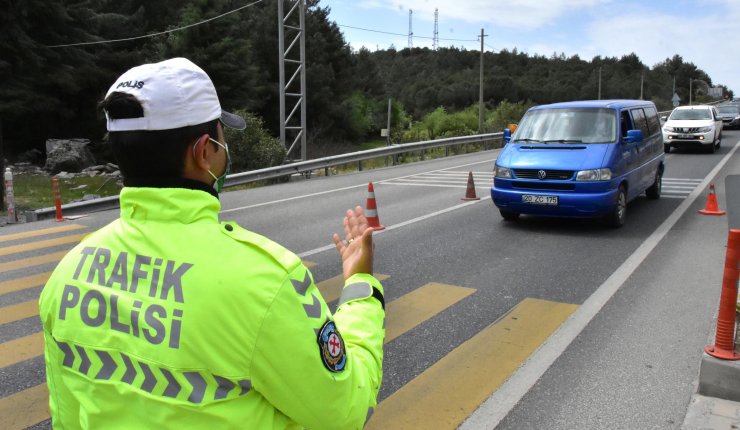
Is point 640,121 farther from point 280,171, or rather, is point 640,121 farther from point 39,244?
point 39,244

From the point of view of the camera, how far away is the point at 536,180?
32.2ft

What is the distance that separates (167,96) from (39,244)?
9.12 meters

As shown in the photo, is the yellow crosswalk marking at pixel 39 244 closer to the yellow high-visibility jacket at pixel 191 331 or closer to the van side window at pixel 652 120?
the yellow high-visibility jacket at pixel 191 331

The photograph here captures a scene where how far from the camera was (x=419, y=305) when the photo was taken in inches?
250

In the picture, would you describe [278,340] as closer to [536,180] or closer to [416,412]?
[416,412]

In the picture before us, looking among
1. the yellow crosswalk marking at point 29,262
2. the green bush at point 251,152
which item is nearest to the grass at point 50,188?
the green bush at point 251,152

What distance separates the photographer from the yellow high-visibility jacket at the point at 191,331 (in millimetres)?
1446

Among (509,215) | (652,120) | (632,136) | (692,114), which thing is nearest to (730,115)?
(692,114)

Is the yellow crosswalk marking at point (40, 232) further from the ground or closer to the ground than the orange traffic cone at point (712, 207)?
closer to the ground

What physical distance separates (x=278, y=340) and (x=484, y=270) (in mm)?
6414

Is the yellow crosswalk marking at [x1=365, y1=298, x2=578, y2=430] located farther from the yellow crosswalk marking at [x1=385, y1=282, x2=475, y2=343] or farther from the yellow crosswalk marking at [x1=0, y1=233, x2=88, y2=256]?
the yellow crosswalk marking at [x1=0, y1=233, x2=88, y2=256]

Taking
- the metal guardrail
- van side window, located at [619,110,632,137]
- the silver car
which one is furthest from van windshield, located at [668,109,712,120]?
van side window, located at [619,110,632,137]

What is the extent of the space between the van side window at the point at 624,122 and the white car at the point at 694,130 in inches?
510

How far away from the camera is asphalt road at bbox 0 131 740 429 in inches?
168
